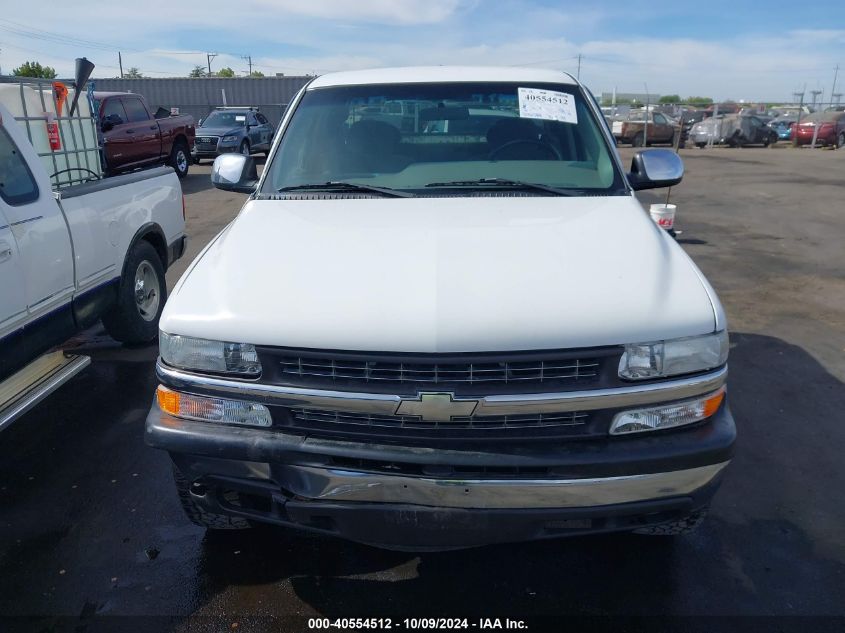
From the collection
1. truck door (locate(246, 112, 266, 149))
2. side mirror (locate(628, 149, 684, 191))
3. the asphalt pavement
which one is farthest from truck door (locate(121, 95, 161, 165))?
side mirror (locate(628, 149, 684, 191))

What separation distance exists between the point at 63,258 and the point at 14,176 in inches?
21.4

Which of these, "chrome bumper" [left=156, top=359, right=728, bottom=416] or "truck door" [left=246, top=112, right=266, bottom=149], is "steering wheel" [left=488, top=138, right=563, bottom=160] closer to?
"chrome bumper" [left=156, top=359, right=728, bottom=416]

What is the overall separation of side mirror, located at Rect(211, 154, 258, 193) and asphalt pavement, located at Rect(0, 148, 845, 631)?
5.22ft

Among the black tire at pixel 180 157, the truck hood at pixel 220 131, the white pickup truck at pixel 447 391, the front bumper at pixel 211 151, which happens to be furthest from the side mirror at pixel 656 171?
the truck hood at pixel 220 131

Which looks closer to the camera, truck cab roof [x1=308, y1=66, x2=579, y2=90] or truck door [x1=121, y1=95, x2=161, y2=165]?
truck cab roof [x1=308, y1=66, x2=579, y2=90]

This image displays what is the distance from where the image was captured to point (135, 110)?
14.6 m

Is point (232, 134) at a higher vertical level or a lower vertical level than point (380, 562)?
higher

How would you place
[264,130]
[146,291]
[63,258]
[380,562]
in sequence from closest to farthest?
1. [380,562]
2. [63,258]
3. [146,291]
4. [264,130]

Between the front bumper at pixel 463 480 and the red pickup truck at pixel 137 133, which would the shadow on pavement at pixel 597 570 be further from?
the red pickup truck at pixel 137 133

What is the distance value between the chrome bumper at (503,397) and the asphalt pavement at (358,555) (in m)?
0.65

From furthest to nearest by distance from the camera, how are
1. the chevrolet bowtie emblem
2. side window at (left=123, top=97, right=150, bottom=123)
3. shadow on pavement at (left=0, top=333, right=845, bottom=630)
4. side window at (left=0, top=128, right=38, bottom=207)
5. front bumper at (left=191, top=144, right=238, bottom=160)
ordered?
front bumper at (left=191, top=144, right=238, bottom=160) < side window at (left=123, top=97, right=150, bottom=123) < side window at (left=0, top=128, right=38, bottom=207) < shadow on pavement at (left=0, top=333, right=845, bottom=630) < the chevrolet bowtie emblem

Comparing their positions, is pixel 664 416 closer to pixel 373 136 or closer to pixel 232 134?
pixel 373 136

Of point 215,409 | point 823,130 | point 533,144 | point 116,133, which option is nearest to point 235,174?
point 533,144

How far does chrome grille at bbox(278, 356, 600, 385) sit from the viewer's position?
222 centimetres
